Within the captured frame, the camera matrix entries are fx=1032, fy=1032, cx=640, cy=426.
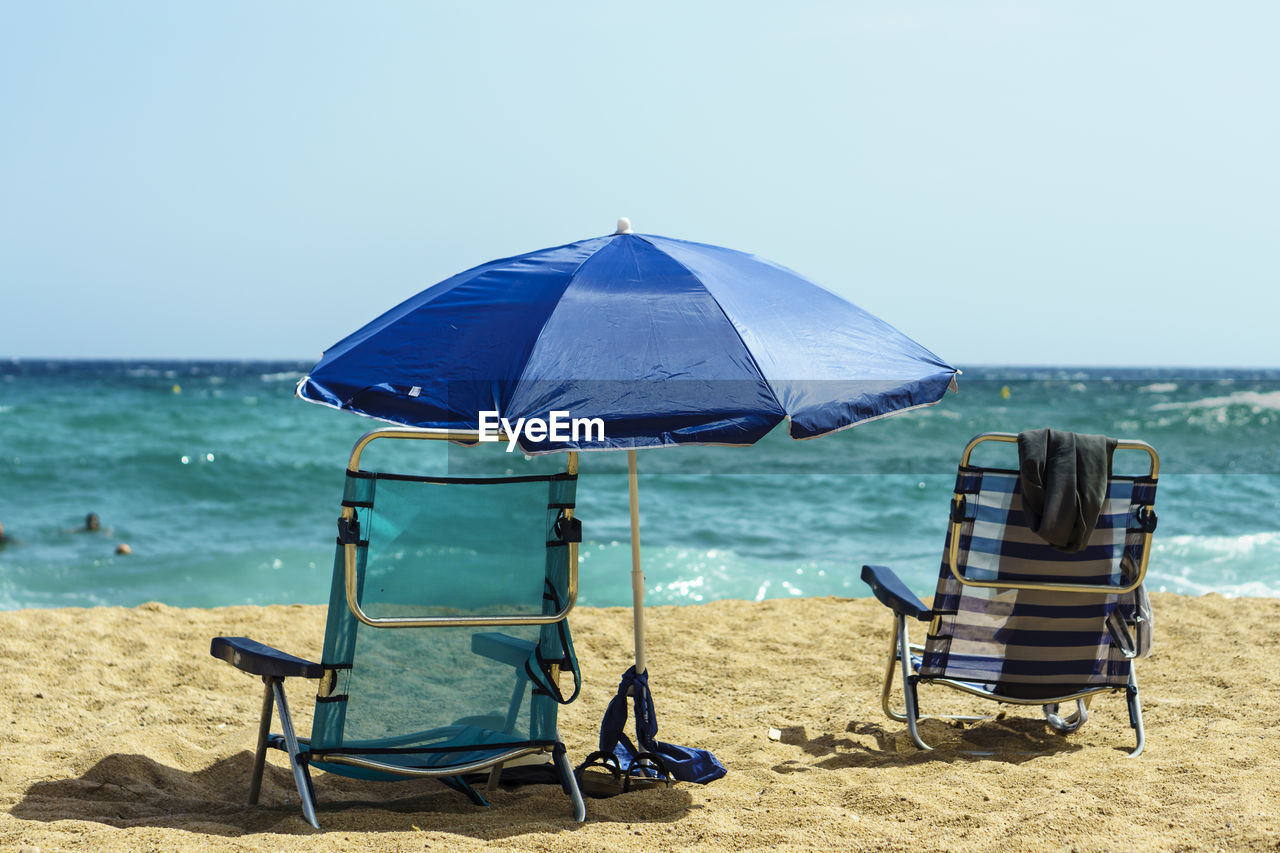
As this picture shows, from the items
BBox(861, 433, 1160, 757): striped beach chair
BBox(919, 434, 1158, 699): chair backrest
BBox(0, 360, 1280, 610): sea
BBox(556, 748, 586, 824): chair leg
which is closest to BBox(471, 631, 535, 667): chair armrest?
BBox(556, 748, 586, 824): chair leg

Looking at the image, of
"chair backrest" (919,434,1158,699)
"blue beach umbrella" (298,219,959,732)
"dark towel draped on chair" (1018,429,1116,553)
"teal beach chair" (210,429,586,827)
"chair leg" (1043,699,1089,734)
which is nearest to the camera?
"blue beach umbrella" (298,219,959,732)

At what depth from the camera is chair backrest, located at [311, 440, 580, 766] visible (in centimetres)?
294

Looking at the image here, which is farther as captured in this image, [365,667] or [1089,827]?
[365,667]

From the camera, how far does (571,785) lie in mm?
2992

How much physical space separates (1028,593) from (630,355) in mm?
1829

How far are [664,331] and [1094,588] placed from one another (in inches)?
73.0

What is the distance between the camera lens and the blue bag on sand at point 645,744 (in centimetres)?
323

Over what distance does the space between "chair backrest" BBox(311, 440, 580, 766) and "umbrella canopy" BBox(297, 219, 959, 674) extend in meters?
0.33

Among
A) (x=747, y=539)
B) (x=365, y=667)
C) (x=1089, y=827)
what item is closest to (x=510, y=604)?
(x=365, y=667)

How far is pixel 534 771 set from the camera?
3.43 meters

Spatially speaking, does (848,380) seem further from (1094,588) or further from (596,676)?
(596,676)

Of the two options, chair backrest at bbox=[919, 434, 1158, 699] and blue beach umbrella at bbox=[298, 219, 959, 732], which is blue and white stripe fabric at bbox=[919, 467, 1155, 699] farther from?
blue beach umbrella at bbox=[298, 219, 959, 732]

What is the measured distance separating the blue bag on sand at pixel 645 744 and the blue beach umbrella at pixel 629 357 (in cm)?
7

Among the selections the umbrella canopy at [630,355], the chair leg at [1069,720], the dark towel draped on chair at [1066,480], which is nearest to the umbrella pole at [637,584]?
the umbrella canopy at [630,355]
